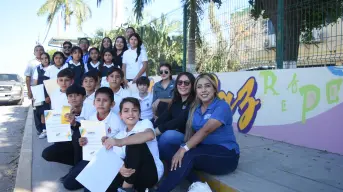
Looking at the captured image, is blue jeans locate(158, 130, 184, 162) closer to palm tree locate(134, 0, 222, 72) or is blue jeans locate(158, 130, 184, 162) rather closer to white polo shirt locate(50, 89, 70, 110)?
white polo shirt locate(50, 89, 70, 110)

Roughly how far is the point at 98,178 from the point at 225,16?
428cm

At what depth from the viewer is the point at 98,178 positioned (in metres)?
2.90

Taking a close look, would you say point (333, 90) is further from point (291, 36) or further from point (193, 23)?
point (193, 23)

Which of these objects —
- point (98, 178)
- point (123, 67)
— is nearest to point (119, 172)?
point (98, 178)

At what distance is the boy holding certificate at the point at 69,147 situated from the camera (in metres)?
3.80

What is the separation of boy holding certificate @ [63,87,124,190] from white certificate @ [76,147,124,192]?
437mm

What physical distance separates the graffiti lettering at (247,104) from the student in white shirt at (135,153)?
2.57 metres

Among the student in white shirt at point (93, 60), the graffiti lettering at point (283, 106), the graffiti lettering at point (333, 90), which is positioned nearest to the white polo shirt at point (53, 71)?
the student in white shirt at point (93, 60)

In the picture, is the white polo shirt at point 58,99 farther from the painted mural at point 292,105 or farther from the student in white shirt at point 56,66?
the painted mural at point 292,105

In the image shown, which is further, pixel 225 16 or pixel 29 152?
pixel 225 16

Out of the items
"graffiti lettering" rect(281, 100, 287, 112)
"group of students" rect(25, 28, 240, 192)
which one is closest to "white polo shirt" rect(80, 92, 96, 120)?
"group of students" rect(25, 28, 240, 192)

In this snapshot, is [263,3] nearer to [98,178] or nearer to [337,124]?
[337,124]

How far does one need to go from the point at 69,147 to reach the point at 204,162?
1.90 m

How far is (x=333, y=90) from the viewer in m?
3.93
